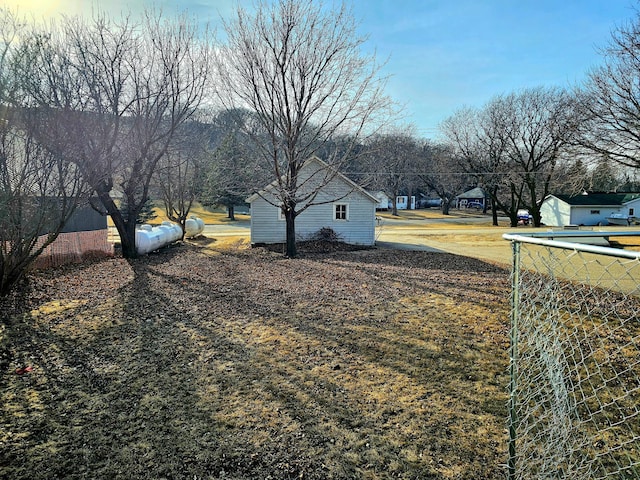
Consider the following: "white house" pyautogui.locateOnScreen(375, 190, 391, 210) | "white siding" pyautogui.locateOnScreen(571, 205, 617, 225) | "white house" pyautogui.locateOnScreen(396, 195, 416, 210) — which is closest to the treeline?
"white siding" pyautogui.locateOnScreen(571, 205, 617, 225)

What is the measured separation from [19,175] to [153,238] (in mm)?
7447

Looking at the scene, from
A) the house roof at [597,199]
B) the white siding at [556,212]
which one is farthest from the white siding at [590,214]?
the white siding at [556,212]

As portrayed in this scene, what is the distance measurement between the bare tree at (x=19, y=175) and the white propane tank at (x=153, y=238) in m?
5.50

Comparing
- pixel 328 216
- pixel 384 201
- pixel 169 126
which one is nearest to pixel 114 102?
pixel 169 126

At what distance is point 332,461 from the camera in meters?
2.72

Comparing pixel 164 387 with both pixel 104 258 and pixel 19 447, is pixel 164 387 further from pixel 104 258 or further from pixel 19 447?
pixel 104 258

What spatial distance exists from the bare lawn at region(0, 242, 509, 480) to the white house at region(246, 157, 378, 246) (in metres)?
9.64

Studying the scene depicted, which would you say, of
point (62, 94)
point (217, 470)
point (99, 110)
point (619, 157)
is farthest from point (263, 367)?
point (619, 157)

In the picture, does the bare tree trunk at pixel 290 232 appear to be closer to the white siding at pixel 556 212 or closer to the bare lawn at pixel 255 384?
the bare lawn at pixel 255 384

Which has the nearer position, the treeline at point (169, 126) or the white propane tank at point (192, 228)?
the treeline at point (169, 126)

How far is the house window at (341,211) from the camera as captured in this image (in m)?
17.7

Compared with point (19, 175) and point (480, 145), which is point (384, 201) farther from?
point (19, 175)

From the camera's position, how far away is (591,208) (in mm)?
38594

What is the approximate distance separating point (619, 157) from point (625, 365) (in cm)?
1656
